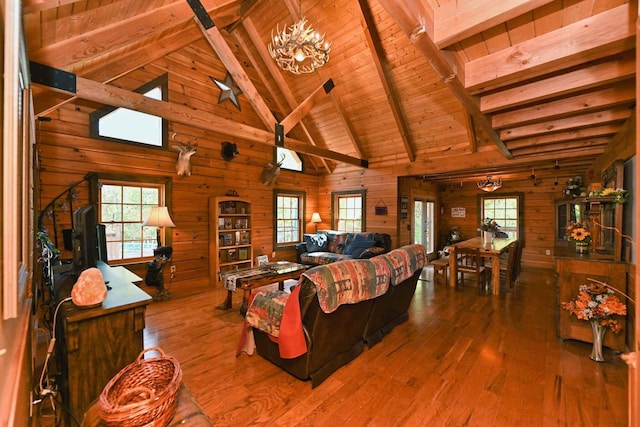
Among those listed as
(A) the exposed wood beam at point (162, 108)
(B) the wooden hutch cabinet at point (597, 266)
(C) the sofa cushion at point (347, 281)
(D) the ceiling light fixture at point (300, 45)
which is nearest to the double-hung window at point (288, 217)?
(A) the exposed wood beam at point (162, 108)

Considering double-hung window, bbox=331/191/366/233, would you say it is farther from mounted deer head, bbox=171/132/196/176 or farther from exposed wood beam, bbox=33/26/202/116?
exposed wood beam, bbox=33/26/202/116

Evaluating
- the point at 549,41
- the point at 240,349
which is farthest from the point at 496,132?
the point at 240,349

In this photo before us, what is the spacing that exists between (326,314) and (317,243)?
4.45m

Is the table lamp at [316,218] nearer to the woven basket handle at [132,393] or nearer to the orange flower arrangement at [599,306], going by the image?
the orange flower arrangement at [599,306]

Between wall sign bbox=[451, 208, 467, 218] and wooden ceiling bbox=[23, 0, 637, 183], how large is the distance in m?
1.86

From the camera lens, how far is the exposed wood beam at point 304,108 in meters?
4.62

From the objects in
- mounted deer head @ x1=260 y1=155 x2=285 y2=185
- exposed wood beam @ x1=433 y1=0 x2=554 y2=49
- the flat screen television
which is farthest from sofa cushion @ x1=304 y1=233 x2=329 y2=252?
exposed wood beam @ x1=433 y1=0 x2=554 y2=49

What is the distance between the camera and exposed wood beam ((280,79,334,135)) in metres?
4.62

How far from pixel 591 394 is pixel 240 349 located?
2.96 meters

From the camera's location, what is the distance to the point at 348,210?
7230 mm

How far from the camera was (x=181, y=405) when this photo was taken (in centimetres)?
116

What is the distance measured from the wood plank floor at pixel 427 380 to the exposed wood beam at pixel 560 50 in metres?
2.47

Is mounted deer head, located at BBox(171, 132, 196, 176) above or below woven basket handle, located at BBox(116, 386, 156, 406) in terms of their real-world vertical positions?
above

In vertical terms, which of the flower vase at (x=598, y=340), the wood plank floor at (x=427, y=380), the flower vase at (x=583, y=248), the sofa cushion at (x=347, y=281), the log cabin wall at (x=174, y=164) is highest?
the log cabin wall at (x=174, y=164)
